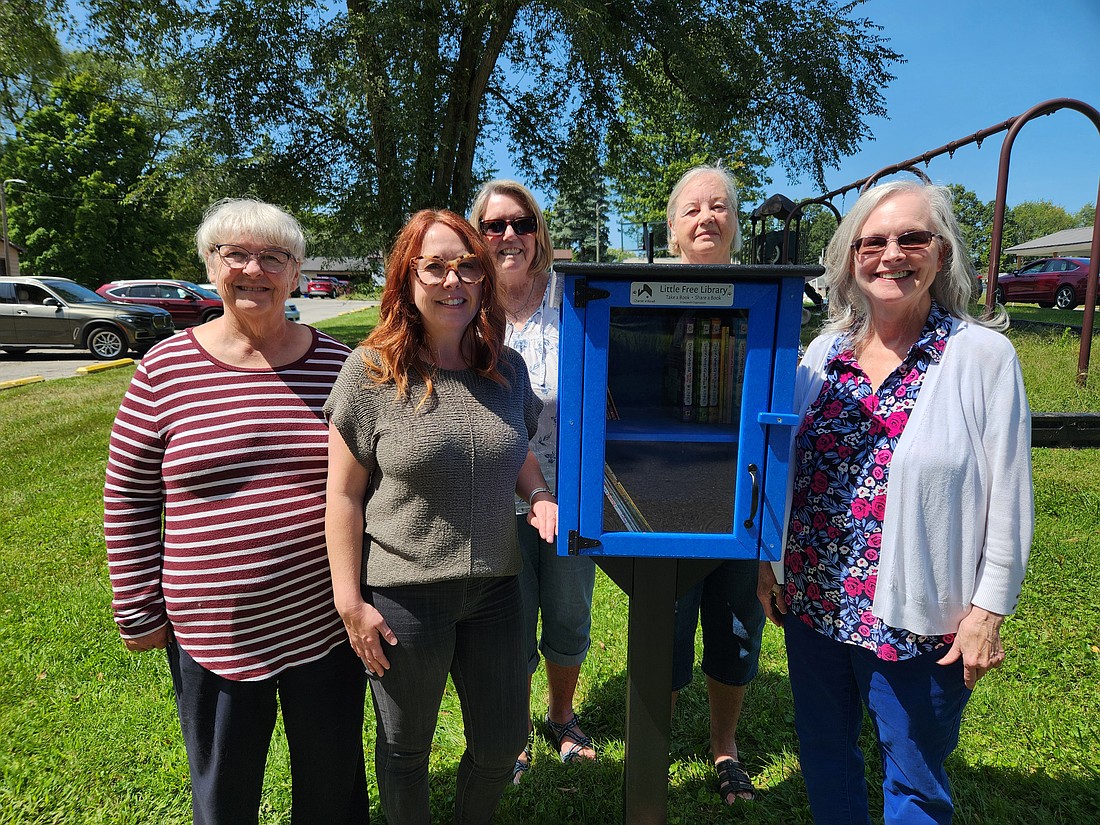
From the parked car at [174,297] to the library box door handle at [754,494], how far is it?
58.2 ft

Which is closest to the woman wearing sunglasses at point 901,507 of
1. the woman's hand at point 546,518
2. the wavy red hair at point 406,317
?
the woman's hand at point 546,518

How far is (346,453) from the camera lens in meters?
1.65

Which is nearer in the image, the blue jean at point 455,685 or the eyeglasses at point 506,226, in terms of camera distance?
the blue jean at point 455,685

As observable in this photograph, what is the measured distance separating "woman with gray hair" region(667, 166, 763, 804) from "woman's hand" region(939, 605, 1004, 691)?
808 mm

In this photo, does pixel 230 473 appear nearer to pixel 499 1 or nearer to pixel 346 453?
pixel 346 453

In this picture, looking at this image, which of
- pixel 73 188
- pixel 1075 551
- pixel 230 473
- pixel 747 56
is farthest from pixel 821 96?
pixel 73 188

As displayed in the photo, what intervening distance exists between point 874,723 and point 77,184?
38.4 meters

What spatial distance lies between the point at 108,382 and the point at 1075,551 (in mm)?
12041

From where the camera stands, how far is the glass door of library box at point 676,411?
4.91 ft

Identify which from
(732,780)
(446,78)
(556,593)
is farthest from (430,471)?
(446,78)

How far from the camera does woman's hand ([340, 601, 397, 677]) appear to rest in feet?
5.52

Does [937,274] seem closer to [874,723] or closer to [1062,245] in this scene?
[874,723]

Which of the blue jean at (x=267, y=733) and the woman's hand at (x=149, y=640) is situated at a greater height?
the woman's hand at (x=149, y=640)

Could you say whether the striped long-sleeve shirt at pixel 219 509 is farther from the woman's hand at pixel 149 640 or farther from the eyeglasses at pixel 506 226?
the eyeglasses at pixel 506 226
